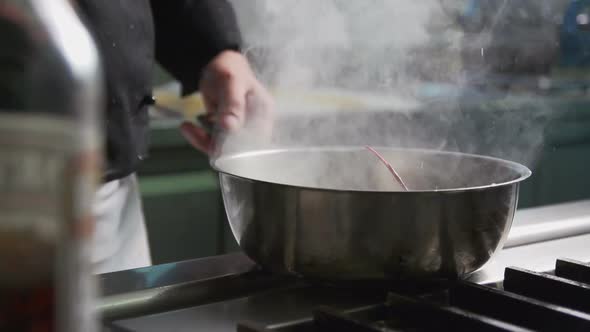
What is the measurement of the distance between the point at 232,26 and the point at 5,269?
3.00 ft

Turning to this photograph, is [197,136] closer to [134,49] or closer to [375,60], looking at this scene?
[134,49]

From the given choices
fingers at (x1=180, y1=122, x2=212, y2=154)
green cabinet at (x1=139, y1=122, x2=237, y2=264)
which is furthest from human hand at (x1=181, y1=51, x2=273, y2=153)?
green cabinet at (x1=139, y1=122, x2=237, y2=264)

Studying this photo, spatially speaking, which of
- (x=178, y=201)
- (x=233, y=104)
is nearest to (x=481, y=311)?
(x=233, y=104)

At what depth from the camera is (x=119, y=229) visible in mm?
1116

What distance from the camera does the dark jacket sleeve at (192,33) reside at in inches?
44.6

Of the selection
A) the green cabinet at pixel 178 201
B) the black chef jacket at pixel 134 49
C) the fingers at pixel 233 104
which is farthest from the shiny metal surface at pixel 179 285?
the green cabinet at pixel 178 201

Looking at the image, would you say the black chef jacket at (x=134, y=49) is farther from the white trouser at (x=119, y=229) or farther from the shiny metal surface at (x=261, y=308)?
the shiny metal surface at (x=261, y=308)

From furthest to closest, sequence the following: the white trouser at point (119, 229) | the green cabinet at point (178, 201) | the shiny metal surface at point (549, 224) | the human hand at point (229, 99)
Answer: the green cabinet at point (178, 201) → the white trouser at point (119, 229) → the human hand at point (229, 99) → the shiny metal surface at point (549, 224)

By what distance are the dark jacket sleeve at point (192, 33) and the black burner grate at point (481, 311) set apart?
624 mm

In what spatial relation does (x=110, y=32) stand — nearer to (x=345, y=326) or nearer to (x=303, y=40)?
(x=303, y=40)

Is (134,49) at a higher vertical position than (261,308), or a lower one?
higher

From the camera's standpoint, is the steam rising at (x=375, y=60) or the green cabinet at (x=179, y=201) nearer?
the steam rising at (x=375, y=60)

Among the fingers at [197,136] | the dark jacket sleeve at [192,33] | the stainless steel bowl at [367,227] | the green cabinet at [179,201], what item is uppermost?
the dark jacket sleeve at [192,33]

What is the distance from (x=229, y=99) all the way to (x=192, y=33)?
255 mm
